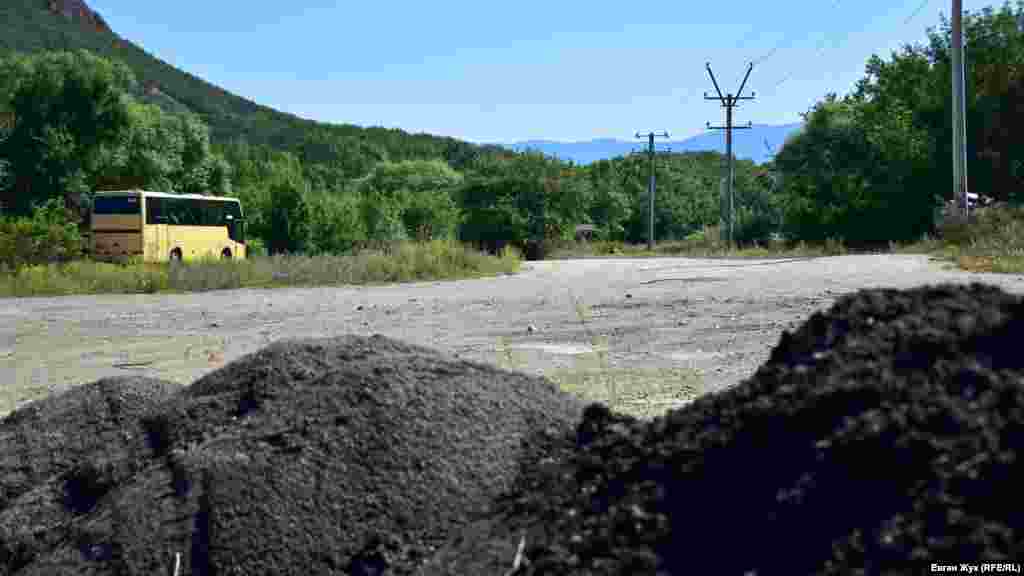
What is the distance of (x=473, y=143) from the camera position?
179 meters

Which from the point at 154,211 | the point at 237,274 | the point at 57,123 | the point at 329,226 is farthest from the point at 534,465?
the point at 329,226

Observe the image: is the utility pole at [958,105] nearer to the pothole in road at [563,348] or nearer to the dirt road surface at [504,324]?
the dirt road surface at [504,324]

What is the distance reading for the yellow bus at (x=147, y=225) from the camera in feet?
123

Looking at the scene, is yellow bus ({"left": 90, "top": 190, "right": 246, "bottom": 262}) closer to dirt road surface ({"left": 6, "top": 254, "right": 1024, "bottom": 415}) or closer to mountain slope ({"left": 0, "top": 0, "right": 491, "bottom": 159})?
dirt road surface ({"left": 6, "top": 254, "right": 1024, "bottom": 415})

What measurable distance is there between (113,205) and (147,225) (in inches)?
60.8

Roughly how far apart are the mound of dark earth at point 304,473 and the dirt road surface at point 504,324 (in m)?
2.09

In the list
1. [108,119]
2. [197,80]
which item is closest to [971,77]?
→ [108,119]

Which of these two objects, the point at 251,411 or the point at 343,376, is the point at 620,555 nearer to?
the point at 343,376

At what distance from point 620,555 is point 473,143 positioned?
586 feet

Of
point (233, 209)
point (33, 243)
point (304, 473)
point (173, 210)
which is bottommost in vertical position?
point (304, 473)

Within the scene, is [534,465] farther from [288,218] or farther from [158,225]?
[288,218]

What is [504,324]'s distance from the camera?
35.2 ft

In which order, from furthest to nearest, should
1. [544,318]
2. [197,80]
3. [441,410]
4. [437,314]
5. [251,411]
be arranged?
[197,80]
[437,314]
[544,318]
[251,411]
[441,410]

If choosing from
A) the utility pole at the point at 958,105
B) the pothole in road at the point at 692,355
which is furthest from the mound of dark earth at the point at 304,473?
the utility pole at the point at 958,105
